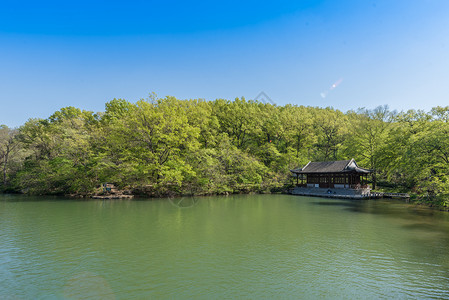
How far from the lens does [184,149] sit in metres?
39.4

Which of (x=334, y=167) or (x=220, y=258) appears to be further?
(x=334, y=167)

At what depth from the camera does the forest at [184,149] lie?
114 feet

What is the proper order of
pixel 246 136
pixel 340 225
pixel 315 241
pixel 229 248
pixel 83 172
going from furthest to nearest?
pixel 246 136 < pixel 83 172 < pixel 340 225 < pixel 315 241 < pixel 229 248

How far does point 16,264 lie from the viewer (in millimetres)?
10078

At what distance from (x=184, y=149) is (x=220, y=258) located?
1159 inches

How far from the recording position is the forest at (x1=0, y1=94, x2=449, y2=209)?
34719 millimetres

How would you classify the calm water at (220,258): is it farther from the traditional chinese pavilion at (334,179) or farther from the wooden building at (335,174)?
the wooden building at (335,174)

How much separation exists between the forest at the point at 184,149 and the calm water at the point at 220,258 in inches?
588

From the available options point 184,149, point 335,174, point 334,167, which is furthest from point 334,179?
point 184,149

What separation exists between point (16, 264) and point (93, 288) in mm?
4476

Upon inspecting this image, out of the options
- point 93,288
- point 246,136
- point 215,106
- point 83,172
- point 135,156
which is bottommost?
point 93,288

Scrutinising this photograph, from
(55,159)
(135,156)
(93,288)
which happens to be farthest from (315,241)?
(55,159)

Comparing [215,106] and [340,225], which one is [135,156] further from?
[340,225]

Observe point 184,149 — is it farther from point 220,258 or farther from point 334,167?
point 220,258
